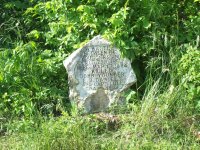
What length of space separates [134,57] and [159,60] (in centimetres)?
28

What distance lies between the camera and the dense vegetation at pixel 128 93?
435 centimetres

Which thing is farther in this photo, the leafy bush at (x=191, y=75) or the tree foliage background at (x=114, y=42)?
the tree foliage background at (x=114, y=42)

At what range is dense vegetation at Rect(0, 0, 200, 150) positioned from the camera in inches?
171

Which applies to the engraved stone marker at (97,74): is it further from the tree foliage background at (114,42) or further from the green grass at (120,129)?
the green grass at (120,129)

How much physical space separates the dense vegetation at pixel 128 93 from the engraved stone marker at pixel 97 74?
12 centimetres

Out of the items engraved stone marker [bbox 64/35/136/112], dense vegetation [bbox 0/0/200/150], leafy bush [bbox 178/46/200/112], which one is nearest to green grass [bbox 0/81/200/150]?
dense vegetation [bbox 0/0/200/150]

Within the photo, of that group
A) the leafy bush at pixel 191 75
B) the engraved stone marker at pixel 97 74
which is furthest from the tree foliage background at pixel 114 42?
the engraved stone marker at pixel 97 74

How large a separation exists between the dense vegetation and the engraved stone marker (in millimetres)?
120

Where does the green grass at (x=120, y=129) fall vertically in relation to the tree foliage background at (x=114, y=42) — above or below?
below

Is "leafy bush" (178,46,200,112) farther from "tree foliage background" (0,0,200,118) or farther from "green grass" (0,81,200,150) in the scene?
"green grass" (0,81,200,150)

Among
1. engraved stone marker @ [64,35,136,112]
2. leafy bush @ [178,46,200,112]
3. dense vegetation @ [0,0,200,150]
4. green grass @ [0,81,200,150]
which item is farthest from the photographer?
engraved stone marker @ [64,35,136,112]

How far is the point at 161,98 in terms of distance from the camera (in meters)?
4.75

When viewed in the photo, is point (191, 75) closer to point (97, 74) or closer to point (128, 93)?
point (128, 93)

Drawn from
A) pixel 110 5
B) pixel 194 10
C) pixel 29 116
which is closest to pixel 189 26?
pixel 194 10
